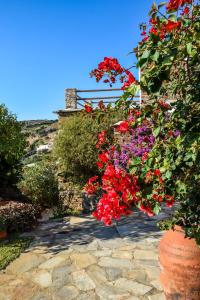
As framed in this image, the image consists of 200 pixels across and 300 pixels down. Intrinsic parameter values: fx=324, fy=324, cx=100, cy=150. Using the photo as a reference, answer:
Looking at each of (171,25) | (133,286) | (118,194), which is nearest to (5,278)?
(133,286)

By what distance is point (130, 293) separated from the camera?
4426mm

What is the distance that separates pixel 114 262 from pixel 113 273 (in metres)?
0.42

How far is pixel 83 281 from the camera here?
4.85m

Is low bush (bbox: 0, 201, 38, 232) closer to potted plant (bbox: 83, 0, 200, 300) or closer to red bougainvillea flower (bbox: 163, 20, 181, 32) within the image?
potted plant (bbox: 83, 0, 200, 300)

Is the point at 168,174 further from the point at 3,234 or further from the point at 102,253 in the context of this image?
the point at 3,234

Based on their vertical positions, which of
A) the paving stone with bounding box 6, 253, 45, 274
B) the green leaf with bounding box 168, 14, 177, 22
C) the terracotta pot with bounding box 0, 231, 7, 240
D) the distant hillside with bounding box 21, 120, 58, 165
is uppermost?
the distant hillside with bounding box 21, 120, 58, 165

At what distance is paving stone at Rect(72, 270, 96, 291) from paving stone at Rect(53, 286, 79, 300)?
0.35 feet

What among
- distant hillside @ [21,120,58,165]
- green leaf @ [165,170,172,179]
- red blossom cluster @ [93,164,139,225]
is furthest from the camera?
distant hillside @ [21,120,58,165]

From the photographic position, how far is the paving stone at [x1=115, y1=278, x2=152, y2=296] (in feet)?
14.6

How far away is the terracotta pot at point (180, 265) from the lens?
3572 millimetres

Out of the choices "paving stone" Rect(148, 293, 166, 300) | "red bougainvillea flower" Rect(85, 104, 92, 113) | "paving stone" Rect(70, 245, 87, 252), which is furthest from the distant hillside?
"red bougainvillea flower" Rect(85, 104, 92, 113)

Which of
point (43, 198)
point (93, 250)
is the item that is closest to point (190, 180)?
point (93, 250)

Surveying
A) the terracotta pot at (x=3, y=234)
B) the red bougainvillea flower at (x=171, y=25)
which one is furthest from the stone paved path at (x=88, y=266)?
the red bougainvillea flower at (x=171, y=25)

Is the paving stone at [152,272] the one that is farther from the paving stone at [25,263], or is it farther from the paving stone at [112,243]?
the paving stone at [25,263]
